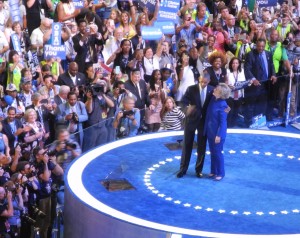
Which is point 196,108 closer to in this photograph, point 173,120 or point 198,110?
point 198,110

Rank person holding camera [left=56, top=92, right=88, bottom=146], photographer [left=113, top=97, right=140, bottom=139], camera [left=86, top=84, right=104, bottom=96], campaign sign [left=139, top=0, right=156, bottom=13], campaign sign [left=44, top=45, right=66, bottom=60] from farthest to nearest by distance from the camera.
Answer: campaign sign [left=139, top=0, right=156, bottom=13] < campaign sign [left=44, top=45, right=66, bottom=60] < camera [left=86, top=84, right=104, bottom=96] < photographer [left=113, top=97, right=140, bottom=139] < person holding camera [left=56, top=92, right=88, bottom=146]

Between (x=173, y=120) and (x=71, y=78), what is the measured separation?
2180 mm

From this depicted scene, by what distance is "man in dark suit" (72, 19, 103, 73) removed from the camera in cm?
1958

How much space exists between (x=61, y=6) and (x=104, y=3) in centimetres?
166

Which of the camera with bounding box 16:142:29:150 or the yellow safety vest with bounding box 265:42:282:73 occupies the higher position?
the yellow safety vest with bounding box 265:42:282:73

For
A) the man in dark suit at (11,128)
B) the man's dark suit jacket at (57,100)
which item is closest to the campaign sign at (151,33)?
the man's dark suit jacket at (57,100)

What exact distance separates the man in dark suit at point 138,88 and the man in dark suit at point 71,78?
0.91 m

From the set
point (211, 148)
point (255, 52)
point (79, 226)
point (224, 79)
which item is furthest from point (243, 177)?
point (255, 52)

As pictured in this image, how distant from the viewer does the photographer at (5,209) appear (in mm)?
14039

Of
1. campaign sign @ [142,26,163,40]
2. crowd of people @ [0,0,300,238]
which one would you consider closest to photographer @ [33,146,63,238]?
crowd of people @ [0,0,300,238]

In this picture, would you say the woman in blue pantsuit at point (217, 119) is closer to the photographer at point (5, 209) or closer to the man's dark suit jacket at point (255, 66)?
the photographer at point (5, 209)

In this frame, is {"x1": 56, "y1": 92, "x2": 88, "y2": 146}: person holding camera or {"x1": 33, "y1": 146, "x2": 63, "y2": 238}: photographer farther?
{"x1": 56, "y1": 92, "x2": 88, "y2": 146}: person holding camera

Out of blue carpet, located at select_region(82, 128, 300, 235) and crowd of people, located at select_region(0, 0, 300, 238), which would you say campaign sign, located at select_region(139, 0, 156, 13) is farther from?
blue carpet, located at select_region(82, 128, 300, 235)

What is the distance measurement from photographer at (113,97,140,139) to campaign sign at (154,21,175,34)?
3799 millimetres
